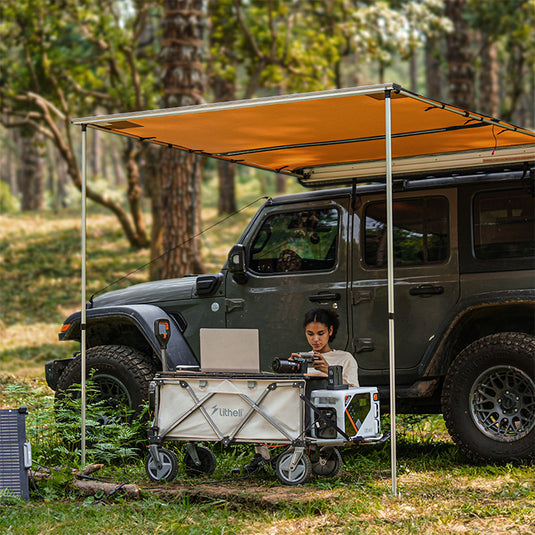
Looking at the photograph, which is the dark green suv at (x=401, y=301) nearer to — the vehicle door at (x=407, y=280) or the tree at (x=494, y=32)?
the vehicle door at (x=407, y=280)

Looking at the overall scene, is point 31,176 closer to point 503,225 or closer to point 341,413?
point 503,225

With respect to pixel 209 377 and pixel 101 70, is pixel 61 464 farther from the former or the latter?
pixel 101 70

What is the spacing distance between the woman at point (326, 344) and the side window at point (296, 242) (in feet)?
2.44

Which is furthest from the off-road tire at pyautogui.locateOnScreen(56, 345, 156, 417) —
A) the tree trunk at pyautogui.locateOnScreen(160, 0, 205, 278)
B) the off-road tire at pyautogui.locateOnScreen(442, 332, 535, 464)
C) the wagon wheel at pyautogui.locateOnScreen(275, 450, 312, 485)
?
the tree trunk at pyautogui.locateOnScreen(160, 0, 205, 278)

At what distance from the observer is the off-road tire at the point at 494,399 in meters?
5.93

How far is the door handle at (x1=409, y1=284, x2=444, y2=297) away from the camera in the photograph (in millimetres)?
6434

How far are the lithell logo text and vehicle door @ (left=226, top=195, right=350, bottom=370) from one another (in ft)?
4.00

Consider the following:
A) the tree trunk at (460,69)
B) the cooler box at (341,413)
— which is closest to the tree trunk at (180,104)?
the tree trunk at (460,69)

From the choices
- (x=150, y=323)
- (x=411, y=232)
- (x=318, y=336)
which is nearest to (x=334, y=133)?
(x=411, y=232)

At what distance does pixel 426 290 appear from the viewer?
6.46 meters

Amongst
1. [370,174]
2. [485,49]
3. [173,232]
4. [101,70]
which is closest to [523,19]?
[485,49]

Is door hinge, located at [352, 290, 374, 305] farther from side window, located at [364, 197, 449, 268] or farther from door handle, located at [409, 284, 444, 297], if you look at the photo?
door handle, located at [409, 284, 444, 297]

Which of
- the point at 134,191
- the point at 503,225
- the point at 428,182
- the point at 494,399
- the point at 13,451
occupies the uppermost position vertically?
the point at 134,191

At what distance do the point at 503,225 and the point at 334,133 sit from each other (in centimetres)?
143
